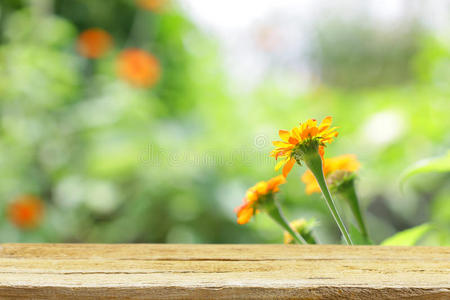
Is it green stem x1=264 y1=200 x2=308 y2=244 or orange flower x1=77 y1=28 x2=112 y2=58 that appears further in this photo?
orange flower x1=77 y1=28 x2=112 y2=58

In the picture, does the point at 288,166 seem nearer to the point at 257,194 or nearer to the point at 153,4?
the point at 257,194

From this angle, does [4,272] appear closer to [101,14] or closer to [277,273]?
[277,273]

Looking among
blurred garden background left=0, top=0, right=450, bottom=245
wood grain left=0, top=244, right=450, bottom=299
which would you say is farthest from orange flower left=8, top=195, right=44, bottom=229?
wood grain left=0, top=244, right=450, bottom=299

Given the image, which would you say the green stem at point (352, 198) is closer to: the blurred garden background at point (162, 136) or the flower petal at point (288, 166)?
the flower petal at point (288, 166)

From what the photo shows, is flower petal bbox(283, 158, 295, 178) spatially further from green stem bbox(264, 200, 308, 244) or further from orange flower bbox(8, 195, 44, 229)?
orange flower bbox(8, 195, 44, 229)

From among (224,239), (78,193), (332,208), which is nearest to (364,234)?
(332,208)

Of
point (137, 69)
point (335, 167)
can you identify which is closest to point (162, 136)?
point (137, 69)
